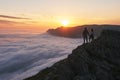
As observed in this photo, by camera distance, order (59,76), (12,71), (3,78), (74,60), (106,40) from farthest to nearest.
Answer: (12,71), (3,78), (106,40), (74,60), (59,76)

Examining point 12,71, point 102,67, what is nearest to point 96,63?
point 102,67

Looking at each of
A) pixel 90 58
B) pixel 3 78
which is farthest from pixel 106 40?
pixel 3 78

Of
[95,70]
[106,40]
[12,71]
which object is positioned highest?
[106,40]

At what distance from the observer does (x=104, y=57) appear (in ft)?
129

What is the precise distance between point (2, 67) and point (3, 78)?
2211 centimetres

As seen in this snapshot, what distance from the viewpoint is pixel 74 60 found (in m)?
34.6

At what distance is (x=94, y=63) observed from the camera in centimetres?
3594

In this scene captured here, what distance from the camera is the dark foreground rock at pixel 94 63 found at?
107ft

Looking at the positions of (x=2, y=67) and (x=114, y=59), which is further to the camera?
(x=2, y=67)

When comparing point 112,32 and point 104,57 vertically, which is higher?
point 112,32

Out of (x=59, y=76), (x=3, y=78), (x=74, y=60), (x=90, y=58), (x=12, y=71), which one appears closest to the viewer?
(x=59, y=76)

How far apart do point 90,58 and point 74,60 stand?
3968 mm

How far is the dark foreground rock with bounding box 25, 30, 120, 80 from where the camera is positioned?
1280 inches

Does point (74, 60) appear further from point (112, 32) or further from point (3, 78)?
point (3, 78)
